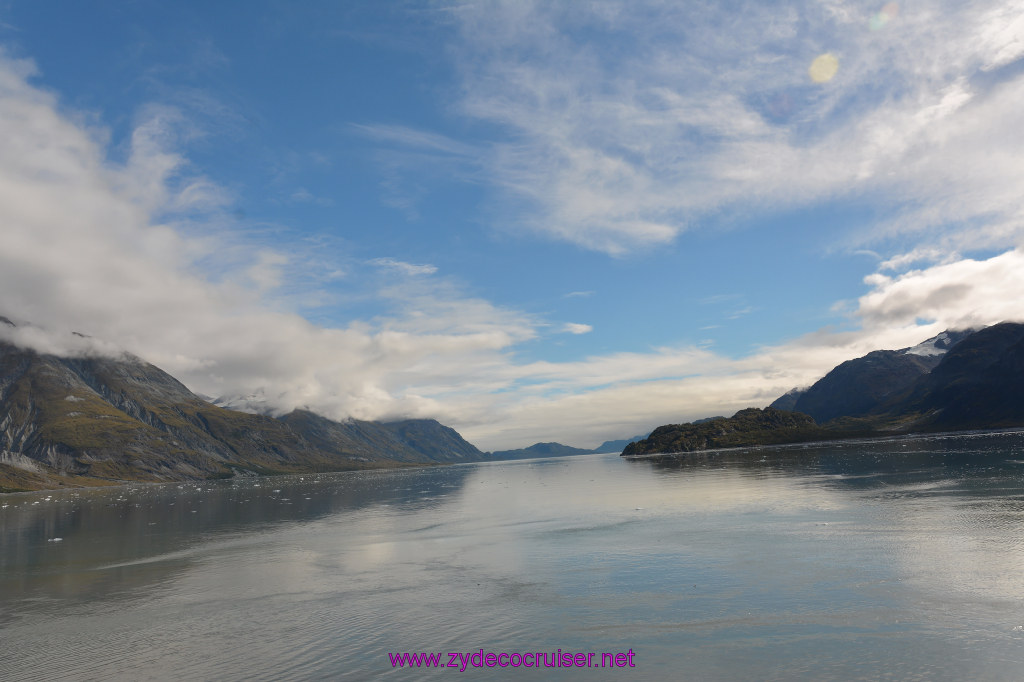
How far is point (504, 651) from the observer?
23.7 metres

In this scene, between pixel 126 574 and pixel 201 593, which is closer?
pixel 201 593

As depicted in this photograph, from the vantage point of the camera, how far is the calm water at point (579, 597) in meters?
21.8

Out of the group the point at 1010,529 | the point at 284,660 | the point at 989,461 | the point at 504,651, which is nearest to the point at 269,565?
the point at 284,660

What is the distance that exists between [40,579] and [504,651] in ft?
155

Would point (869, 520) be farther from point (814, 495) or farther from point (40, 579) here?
point (40, 579)

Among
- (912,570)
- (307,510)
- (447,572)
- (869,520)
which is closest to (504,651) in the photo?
(447,572)

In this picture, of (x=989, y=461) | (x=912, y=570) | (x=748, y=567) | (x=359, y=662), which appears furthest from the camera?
(x=989, y=461)

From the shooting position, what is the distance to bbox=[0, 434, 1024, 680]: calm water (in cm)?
2184

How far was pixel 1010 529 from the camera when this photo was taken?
130 feet

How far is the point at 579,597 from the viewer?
3097 centimetres

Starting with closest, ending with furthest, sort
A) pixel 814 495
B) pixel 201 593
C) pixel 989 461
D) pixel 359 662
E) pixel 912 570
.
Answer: pixel 359 662 → pixel 912 570 → pixel 201 593 → pixel 814 495 → pixel 989 461

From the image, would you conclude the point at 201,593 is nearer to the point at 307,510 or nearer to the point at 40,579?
the point at 40,579

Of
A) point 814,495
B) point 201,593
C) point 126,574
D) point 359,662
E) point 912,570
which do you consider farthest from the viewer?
point 814,495

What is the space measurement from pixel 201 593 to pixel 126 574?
1501 cm
